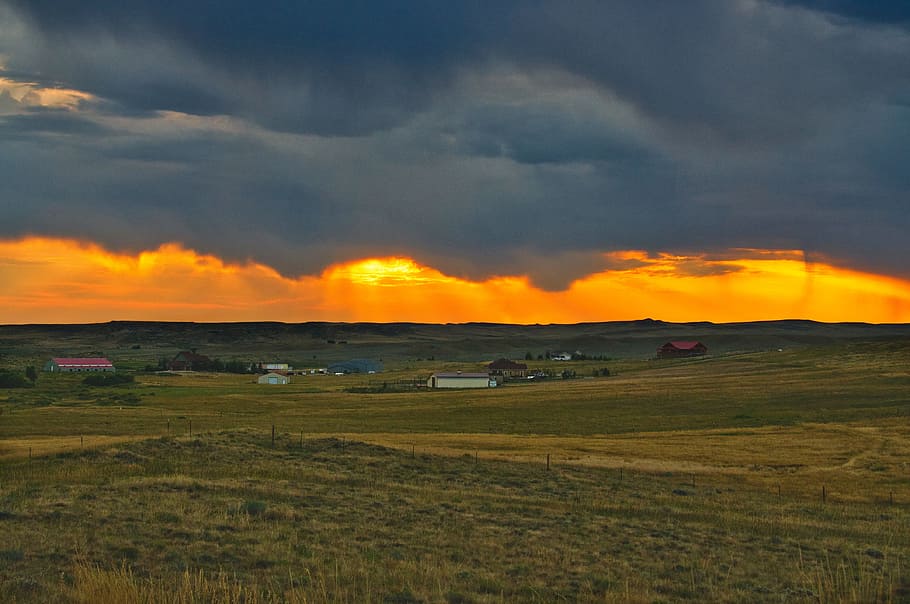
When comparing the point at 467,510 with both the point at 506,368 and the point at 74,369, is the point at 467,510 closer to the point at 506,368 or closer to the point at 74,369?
the point at 506,368

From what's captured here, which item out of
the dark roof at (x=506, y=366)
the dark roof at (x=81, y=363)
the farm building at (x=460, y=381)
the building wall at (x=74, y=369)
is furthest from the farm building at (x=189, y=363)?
the farm building at (x=460, y=381)

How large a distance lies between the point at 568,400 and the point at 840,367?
4545 centimetres

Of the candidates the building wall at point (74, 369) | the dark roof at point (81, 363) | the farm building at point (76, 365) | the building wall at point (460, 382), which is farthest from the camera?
the dark roof at point (81, 363)

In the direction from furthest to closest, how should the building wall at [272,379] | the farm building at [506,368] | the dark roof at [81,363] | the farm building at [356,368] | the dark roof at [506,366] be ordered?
1. the farm building at [356,368]
2. the dark roof at [81,363]
3. the dark roof at [506,366]
4. the farm building at [506,368]
5. the building wall at [272,379]

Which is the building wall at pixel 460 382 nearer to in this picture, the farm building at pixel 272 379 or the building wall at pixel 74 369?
the farm building at pixel 272 379

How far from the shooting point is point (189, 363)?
18512 cm

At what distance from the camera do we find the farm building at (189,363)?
598 feet

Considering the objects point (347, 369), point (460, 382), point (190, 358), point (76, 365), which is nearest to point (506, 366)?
point (460, 382)

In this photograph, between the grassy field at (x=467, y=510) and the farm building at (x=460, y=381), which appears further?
the farm building at (x=460, y=381)

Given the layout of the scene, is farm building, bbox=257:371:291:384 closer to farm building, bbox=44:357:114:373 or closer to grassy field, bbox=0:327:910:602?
farm building, bbox=44:357:114:373

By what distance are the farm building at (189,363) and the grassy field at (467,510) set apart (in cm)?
10678

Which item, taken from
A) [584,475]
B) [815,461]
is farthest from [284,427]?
[815,461]

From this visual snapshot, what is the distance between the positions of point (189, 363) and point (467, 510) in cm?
16795

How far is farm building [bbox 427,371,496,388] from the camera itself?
13238 centimetres
